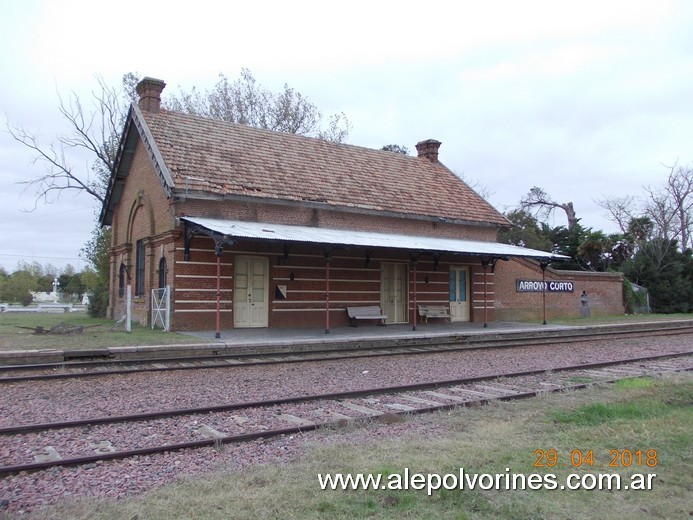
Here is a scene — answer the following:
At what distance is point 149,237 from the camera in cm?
1909

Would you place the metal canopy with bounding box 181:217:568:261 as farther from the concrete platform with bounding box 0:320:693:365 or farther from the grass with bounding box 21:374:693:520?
the grass with bounding box 21:374:693:520

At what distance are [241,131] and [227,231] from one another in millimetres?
8374

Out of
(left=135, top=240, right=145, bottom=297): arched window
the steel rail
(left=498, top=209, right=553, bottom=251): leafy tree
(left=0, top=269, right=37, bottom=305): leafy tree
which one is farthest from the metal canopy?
(left=0, top=269, right=37, bottom=305): leafy tree

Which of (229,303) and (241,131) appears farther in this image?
(241,131)

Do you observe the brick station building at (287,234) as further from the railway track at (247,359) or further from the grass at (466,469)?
the grass at (466,469)

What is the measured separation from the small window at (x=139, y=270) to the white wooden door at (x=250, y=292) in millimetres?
4441

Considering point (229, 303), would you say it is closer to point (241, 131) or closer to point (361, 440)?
point (241, 131)

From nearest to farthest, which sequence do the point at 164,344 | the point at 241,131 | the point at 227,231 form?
the point at 164,344 → the point at 227,231 → the point at 241,131

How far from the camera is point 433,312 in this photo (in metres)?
21.5

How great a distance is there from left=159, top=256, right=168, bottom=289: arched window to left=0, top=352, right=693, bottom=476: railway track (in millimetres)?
11101

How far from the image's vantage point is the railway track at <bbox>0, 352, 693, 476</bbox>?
5637 millimetres

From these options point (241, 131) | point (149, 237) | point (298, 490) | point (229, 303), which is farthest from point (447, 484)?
point (241, 131)
